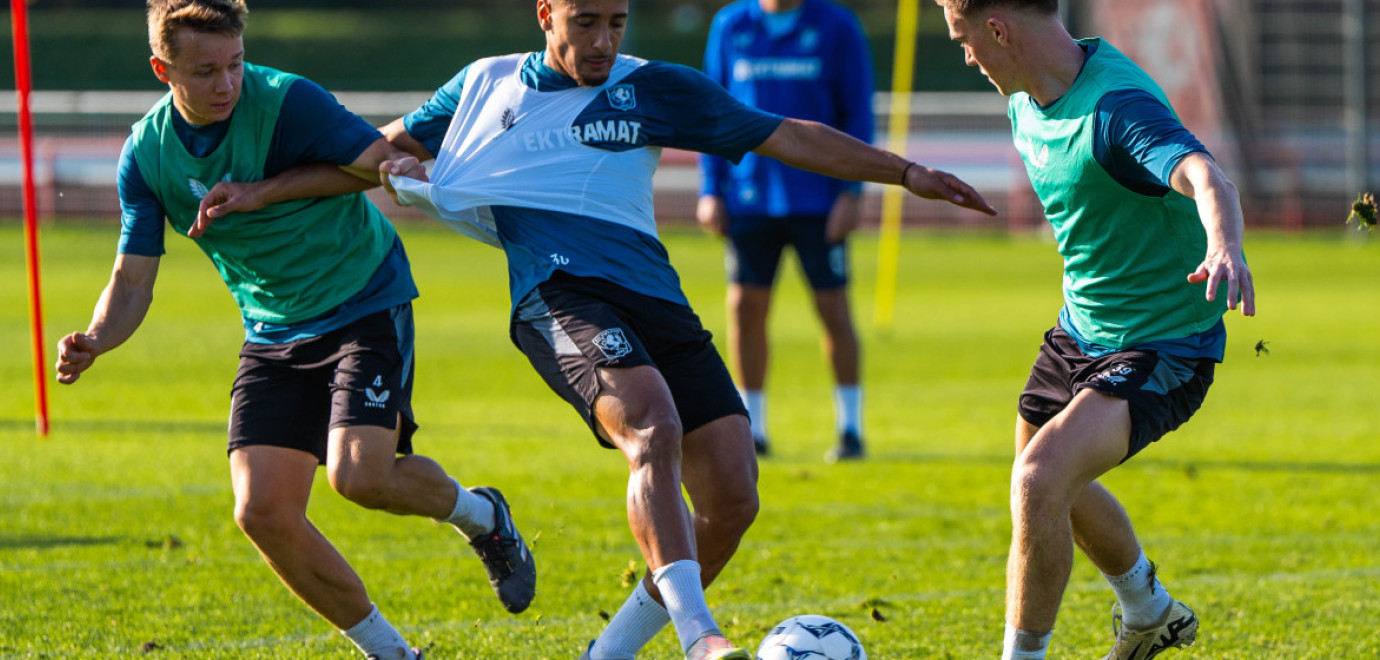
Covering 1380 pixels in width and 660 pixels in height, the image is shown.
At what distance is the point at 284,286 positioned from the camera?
485cm

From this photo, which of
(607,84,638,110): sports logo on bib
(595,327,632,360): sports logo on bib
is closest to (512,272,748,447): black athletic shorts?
(595,327,632,360): sports logo on bib

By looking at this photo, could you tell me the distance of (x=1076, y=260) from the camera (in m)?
4.41

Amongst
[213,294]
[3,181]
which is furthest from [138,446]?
[3,181]

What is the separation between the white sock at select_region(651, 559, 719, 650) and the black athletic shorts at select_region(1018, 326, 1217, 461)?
44.1 inches

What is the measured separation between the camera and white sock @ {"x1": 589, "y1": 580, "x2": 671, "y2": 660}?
4.45 m

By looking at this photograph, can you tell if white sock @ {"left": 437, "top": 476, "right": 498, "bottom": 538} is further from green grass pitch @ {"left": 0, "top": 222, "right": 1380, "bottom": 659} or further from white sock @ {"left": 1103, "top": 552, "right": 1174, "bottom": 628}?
white sock @ {"left": 1103, "top": 552, "right": 1174, "bottom": 628}

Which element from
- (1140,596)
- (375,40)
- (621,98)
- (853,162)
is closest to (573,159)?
(621,98)

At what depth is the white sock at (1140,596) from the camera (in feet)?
15.1

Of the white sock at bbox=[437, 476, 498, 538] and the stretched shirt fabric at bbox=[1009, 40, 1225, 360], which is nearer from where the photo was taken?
the stretched shirt fabric at bbox=[1009, 40, 1225, 360]

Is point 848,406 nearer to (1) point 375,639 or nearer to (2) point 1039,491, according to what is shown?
(1) point 375,639

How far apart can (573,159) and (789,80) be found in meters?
4.39

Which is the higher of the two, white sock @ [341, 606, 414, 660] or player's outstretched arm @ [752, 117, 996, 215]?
player's outstretched arm @ [752, 117, 996, 215]

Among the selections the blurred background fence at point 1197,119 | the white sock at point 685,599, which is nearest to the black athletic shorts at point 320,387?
the white sock at point 685,599

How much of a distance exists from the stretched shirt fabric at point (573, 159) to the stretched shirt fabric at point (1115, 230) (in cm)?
88
